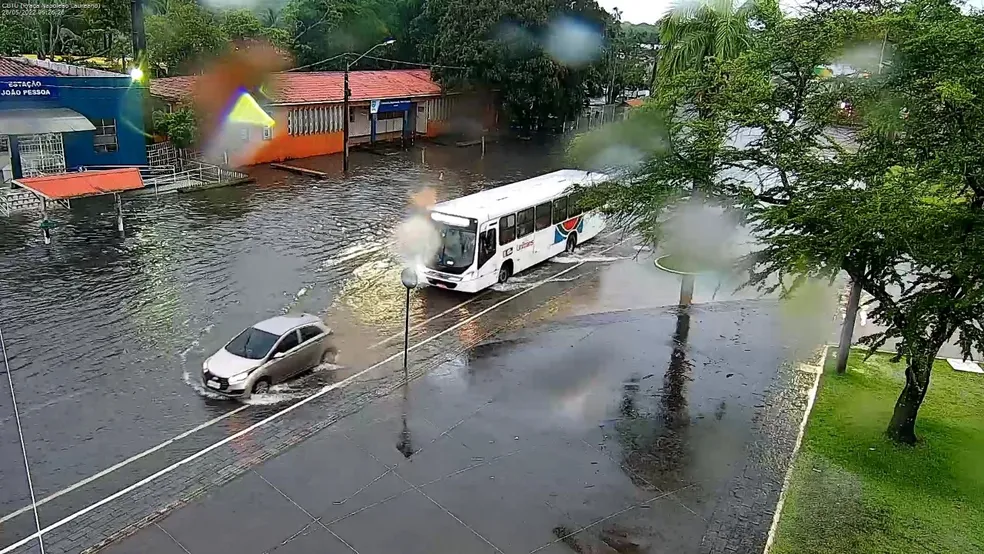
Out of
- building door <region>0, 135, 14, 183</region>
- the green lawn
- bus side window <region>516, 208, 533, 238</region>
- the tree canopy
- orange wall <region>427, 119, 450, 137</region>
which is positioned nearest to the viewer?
the green lawn

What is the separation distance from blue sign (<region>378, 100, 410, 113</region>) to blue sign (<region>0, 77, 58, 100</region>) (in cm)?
1906

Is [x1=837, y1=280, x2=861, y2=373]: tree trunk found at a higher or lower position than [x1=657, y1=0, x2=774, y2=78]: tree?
lower

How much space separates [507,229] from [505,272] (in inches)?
50.9

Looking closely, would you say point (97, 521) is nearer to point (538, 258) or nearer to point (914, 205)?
point (914, 205)

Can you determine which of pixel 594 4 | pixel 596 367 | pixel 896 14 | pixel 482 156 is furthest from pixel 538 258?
pixel 594 4

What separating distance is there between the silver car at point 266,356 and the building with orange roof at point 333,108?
23.6m

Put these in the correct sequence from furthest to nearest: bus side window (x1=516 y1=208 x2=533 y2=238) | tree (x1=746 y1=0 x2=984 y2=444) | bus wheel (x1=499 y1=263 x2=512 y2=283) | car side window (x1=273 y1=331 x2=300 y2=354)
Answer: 1. bus side window (x1=516 y1=208 x2=533 y2=238)
2. bus wheel (x1=499 y1=263 x2=512 y2=283)
3. car side window (x1=273 y1=331 x2=300 y2=354)
4. tree (x1=746 y1=0 x2=984 y2=444)

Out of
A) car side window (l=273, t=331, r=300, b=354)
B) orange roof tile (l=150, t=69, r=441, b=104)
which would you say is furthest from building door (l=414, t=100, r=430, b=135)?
car side window (l=273, t=331, r=300, b=354)

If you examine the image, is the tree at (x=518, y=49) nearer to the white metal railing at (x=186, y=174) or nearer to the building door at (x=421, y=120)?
the building door at (x=421, y=120)

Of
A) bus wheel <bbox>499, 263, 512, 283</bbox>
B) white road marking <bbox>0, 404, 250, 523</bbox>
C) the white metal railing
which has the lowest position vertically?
white road marking <bbox>0, 404, 250, 523</bbox>

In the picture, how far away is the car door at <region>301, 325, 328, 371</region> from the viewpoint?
1457 centimetres

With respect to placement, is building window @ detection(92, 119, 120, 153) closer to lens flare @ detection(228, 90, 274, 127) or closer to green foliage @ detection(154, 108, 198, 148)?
green foliage @ detection(154, 108, 198, 148)

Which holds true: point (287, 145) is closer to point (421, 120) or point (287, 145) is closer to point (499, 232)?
point (421, 120)

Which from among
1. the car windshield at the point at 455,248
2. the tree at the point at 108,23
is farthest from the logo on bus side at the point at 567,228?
the tree at the point at 108,23
